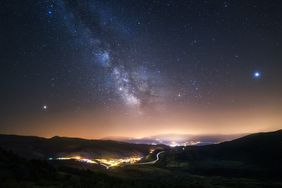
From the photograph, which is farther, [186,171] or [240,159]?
[240,159]

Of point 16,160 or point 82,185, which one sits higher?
point 16,160

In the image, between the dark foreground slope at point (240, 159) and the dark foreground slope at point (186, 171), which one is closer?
the dark foreground slope at point (186, 171)

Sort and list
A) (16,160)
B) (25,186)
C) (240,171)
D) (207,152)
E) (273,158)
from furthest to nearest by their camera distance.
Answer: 1. (207,152)
2. (273,158)
3. (240,171)
4. (16,160)
5. (25,186)

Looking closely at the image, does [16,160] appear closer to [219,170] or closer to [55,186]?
[55,186]

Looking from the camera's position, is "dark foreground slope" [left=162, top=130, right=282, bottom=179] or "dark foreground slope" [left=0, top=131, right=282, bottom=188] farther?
"dark foreground slope" [left=162, top=130, right=282, bottom=179]

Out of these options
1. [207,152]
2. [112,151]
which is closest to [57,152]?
[112,151]

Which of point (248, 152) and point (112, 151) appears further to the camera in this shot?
point (112, 151)

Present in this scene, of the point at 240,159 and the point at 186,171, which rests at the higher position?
the point at 240,159

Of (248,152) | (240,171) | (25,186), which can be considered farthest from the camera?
(248,152)
